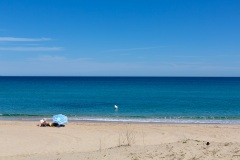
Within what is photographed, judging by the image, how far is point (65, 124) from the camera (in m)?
24.8

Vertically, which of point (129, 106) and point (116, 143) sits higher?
point (116, 143)

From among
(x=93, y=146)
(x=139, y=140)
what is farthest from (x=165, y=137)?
(x=93, y=146)

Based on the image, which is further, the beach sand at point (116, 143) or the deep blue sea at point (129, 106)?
the deep blue sea at point (129, 106)

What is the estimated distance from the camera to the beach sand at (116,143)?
10242mm

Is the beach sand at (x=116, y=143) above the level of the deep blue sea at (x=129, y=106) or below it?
above

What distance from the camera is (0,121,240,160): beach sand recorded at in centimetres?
1024

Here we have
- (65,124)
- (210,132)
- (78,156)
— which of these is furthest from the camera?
(65,124)

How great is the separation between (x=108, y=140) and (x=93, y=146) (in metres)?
1.90

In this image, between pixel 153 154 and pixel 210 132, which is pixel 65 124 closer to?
pixel 210 132

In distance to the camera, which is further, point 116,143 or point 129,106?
point 129,106

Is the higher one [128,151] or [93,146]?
[128,151]

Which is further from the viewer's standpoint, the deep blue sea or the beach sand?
the deep blue sea

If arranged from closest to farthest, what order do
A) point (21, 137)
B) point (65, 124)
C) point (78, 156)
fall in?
point (78, 156)
point (21, 137)
point (65, 124)

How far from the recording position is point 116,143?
17.0 metres
